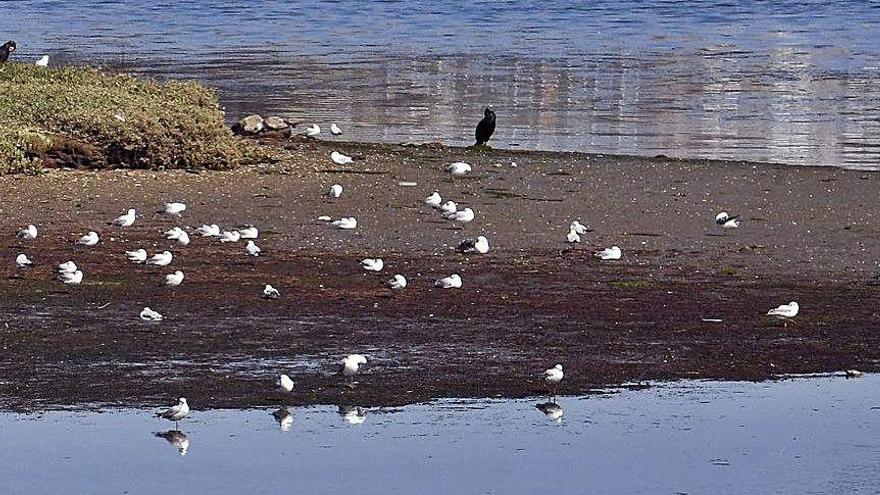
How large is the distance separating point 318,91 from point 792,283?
1742 centimetres

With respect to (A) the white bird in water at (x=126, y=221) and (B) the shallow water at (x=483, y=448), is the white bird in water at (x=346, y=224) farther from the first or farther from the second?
(B) the shallow water at (x=483, y=448)

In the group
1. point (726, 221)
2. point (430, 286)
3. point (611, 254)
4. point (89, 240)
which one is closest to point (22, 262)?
point (89, 240)

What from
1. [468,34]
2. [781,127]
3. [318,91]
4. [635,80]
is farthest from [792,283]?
[468,34]

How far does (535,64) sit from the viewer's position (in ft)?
119

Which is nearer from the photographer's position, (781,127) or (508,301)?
(508,301)

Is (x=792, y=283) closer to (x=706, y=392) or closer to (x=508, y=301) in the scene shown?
(x=508, y=301)

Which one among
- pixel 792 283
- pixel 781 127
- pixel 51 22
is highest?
pixel 792 283

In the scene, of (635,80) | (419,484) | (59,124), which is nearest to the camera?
(419,484)

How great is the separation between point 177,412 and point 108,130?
9.10 metres

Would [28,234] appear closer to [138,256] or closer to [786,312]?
[138,256]

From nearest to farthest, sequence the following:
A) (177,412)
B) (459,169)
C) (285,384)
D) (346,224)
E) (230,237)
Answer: (177,412) < (285,384) < (230,237) < (346,224) < (459,169)

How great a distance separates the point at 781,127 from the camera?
25.1 m

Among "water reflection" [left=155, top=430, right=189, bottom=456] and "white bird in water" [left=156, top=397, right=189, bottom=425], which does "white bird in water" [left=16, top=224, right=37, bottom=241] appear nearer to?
"white bird in water" [left=156, top=397, right=189, bottom=425]

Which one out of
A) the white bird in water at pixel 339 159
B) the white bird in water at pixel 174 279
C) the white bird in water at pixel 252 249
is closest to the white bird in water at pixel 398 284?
the white bird in water at pixel 174 279
